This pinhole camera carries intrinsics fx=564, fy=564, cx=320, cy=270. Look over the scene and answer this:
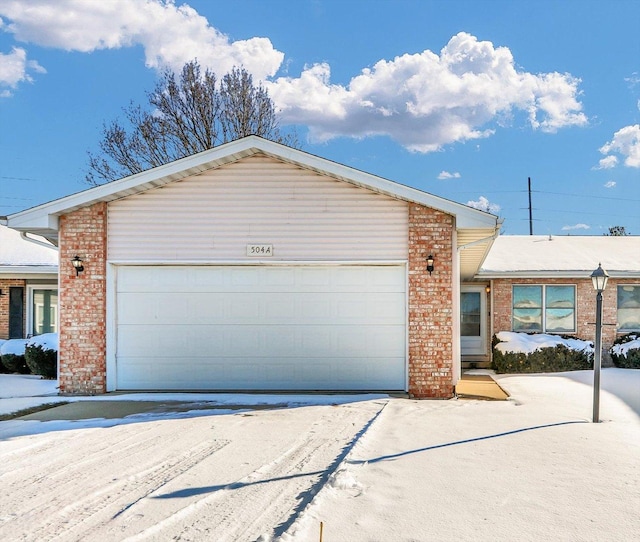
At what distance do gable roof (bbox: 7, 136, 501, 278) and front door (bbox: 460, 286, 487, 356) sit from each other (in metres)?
7.00

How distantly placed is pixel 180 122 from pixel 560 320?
1629cm

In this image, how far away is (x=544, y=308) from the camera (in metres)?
15.8

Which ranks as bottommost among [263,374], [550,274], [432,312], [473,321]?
[263,374]

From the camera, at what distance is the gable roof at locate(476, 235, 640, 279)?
15398 mm

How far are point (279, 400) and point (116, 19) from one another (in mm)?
11156

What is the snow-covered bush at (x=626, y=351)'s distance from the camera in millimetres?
14609

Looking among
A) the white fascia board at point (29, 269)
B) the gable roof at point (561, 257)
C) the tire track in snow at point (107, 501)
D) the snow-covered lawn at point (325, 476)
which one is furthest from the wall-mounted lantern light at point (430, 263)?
the white fascia board at point (29, 269)

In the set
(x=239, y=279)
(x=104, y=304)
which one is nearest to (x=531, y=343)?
(x=239, y=279)

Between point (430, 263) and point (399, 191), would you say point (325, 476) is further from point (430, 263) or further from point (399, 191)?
point (399, 191)

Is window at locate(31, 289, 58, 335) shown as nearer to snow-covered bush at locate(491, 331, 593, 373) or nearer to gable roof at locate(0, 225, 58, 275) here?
gable roof at locate(0, 225, 58, 275)

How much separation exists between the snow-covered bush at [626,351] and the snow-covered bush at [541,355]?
2.95 ft

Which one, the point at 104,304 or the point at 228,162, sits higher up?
the point at 228,162

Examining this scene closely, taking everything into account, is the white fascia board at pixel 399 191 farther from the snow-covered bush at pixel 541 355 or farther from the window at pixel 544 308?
the window at pixel 544 308

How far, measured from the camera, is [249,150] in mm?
9602
